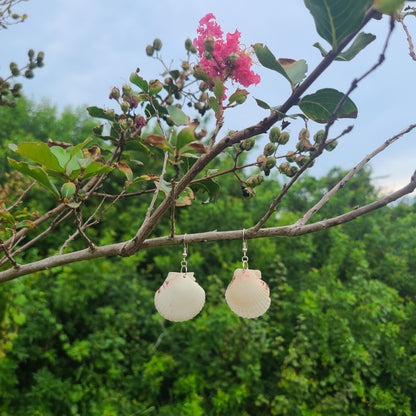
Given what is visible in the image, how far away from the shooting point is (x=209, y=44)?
64cm

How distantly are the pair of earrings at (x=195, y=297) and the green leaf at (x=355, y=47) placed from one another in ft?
1.28

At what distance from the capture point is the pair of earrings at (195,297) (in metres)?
0.78

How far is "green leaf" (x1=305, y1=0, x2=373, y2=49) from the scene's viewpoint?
0.52 meters

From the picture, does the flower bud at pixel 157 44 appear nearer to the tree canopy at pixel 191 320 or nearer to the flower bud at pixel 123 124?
the tree canopy at pixel 191 320

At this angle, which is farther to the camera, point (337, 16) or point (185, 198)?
point (185, 198)

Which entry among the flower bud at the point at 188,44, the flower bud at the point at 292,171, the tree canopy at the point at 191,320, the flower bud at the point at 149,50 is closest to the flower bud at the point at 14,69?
the tree canopy at the point at 191,320

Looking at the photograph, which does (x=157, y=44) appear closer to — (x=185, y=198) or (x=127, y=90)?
(x=127, y=90)

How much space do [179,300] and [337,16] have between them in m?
0.55

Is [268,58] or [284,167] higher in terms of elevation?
[268,58]

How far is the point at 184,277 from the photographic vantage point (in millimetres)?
799

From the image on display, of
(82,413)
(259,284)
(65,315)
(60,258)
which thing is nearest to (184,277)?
(259,284)

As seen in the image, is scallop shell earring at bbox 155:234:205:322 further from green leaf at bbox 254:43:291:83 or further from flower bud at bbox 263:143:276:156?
green leaf at bbox 254:43:291:83

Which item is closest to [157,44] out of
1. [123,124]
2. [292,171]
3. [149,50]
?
[149,50]

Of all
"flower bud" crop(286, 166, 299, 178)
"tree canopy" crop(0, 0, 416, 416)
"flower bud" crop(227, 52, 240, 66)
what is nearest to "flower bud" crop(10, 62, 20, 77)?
"tree canopy" crop(0, 0, 416, 416)
